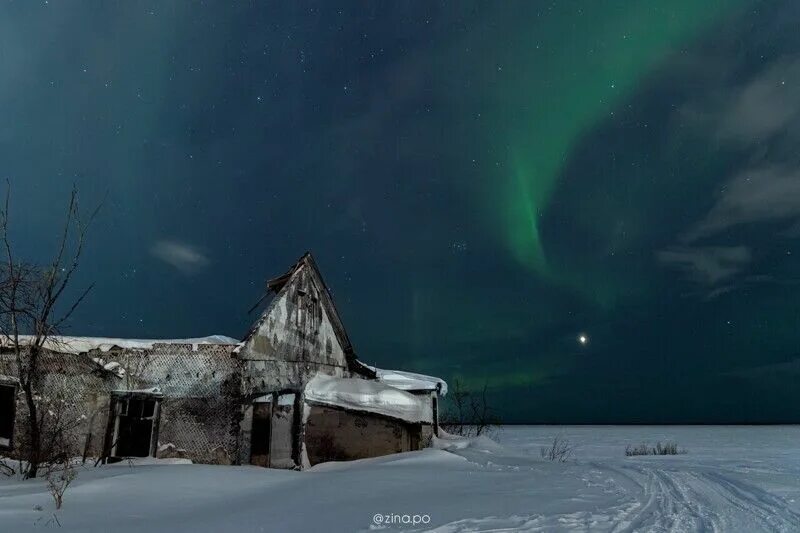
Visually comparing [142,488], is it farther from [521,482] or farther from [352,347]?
[352,347]

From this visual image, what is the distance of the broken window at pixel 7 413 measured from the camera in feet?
36.3

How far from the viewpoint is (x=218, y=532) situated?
548 centimetres

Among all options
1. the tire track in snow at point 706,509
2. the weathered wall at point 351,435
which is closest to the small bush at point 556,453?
the weathered wall at point 351,435

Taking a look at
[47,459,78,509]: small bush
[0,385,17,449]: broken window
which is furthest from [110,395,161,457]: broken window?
[0,385,17,449]: broken window

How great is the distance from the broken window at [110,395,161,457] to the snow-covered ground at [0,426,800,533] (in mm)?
1043

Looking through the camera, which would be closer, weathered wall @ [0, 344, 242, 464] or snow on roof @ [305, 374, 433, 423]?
weathered wall @ [0, 344, 242, 464]

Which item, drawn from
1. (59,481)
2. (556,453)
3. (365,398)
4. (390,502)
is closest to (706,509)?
(390,502)

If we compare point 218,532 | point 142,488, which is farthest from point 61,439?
point 218,532

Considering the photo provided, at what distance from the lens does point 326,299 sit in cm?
1706

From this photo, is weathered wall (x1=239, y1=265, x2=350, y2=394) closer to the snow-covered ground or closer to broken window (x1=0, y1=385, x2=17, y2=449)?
the snow-covered ground

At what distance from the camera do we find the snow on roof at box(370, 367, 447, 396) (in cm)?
1970

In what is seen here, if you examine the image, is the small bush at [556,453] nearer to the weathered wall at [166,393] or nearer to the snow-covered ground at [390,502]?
the snow-covered ground at [390,502]

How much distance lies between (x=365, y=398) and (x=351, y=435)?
1301 mm

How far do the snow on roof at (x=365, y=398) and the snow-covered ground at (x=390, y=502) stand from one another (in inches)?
105
